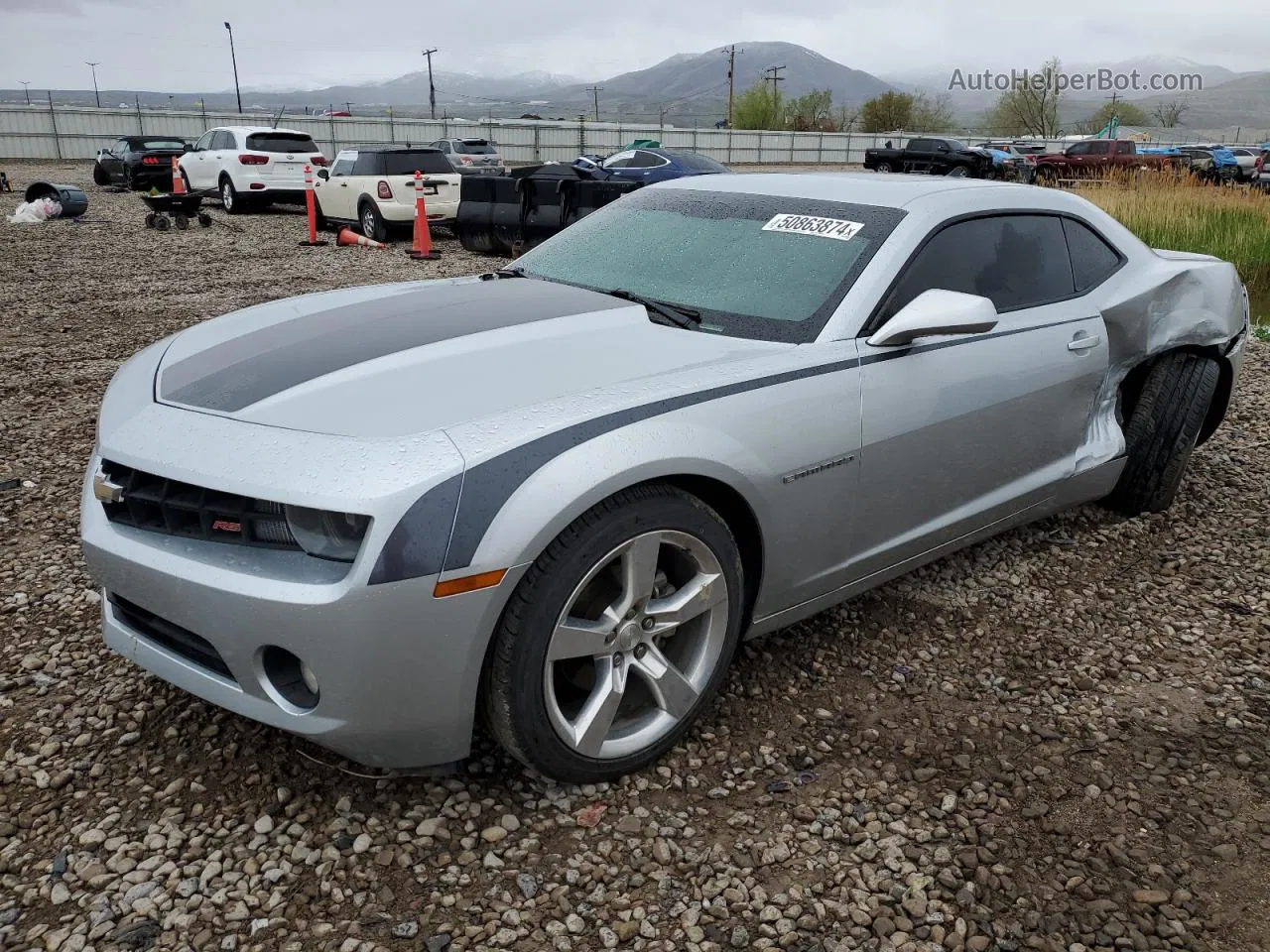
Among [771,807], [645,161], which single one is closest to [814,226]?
[771,807]

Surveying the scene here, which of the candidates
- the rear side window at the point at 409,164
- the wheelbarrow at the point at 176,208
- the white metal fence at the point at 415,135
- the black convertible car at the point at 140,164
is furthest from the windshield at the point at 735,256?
the white metal fence at the point at 415,135

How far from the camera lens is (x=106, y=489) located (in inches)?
96.2

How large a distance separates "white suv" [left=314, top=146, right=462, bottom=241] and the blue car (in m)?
4.76

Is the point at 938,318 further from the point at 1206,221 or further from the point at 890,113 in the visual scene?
the point at 890,113

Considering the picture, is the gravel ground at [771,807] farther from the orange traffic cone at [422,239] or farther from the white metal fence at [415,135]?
→ the white metal fence at [415,135]

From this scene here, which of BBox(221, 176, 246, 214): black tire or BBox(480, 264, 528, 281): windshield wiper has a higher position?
BBox(480, 264, 528, 281): windshield wiper

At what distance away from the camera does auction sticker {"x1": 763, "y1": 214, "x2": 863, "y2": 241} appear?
319 centimetres

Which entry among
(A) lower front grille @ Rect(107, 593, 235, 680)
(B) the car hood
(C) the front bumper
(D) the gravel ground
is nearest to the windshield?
(B) the car hood

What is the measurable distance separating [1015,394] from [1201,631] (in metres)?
1.12

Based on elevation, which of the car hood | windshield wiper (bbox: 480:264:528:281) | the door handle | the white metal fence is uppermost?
the white metal fence

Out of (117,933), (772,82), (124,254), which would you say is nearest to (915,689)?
(117,933)

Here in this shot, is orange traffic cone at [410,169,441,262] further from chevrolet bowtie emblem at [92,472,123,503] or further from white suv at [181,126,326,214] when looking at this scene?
chevrolet bowtie emblem at [92,472,123,503]

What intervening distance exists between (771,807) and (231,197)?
18067 mm

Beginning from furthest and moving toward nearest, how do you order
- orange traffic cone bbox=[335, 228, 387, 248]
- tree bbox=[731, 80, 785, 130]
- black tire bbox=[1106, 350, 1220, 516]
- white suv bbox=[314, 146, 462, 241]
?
tree bbox=[731, 80, 785, 130]
white suv bbox=[314, 146, 462, 241]
orange traffic cone bbox=[335, 228, 387, 248]
black tire bbox=[1106, 350, 1220, 516]
